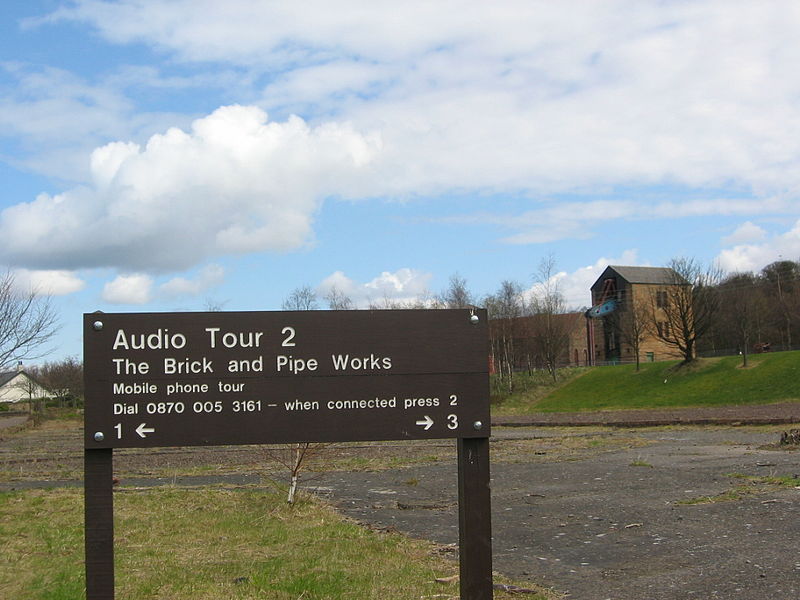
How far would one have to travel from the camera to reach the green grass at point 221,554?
6.90 meters

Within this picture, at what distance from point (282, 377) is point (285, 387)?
67 millimetres

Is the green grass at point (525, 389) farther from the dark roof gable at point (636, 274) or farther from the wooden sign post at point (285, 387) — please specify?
the wooden sign post at point (285, 387)

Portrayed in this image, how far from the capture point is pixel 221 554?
8711 mm

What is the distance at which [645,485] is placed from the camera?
13766 mm

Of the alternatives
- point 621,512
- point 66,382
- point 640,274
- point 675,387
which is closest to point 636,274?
point 640,274

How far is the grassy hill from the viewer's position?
1854 inches

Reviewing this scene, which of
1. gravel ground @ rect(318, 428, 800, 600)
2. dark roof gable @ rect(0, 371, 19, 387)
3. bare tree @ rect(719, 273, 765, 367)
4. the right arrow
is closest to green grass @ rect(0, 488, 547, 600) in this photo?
gravel ground @ rect(318, 428, 800, 600)

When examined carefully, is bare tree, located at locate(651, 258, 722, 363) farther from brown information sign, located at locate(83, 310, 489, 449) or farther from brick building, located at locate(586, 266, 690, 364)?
brown information sign, located at locate(83, 310, 489, 449)

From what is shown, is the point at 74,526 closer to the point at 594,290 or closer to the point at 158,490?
the point at 158,490

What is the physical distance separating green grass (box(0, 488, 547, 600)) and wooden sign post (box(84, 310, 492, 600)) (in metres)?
1.81

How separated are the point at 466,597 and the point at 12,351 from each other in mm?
23929

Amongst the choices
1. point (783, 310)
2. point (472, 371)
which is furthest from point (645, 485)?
point (783, 310)

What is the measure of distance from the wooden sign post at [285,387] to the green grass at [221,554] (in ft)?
5.95

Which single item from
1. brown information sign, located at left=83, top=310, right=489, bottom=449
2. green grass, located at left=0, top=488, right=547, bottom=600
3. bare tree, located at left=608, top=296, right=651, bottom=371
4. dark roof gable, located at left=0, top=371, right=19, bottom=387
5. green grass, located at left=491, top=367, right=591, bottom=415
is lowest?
green grass, located at left=491, top=367, right=591, bottom=415
